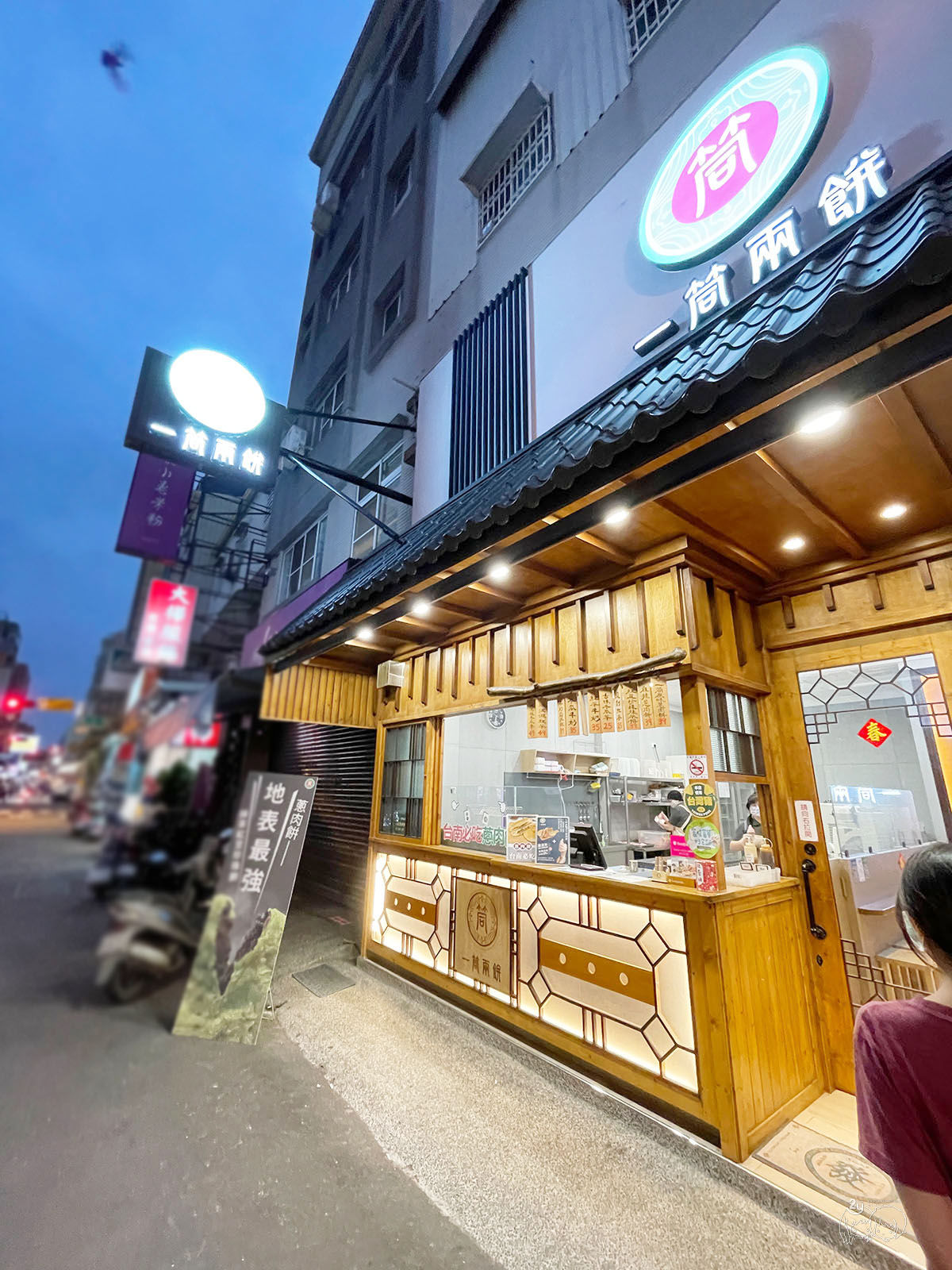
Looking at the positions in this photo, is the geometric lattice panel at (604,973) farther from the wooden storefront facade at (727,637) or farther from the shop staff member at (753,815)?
the shop staff member at (753,815)

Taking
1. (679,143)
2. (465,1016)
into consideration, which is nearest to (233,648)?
(465,1016)

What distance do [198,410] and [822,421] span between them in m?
5.60

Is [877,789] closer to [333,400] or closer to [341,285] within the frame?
[333,400]

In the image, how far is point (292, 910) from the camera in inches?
301

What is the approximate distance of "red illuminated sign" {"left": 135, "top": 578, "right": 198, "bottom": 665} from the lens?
9375 mm

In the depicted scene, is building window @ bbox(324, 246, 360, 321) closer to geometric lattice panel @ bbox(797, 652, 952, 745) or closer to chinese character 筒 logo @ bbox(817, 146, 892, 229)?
chinese character 筒 logo @ bbox(817, 146, 892, 229)

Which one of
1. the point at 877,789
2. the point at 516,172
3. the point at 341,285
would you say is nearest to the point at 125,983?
the point at 877,789

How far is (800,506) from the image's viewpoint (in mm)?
2965

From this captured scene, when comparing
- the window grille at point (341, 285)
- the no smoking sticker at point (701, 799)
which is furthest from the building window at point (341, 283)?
the no smoking sticker at point (701, 799)

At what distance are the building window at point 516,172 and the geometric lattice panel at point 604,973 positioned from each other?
8.98 m

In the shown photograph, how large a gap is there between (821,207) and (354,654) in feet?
18.7

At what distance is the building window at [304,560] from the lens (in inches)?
412

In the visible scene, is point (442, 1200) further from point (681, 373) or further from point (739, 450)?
point (681, 373)

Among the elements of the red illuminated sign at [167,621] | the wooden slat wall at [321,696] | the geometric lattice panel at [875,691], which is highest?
the red illuminated sign at [167,621]
